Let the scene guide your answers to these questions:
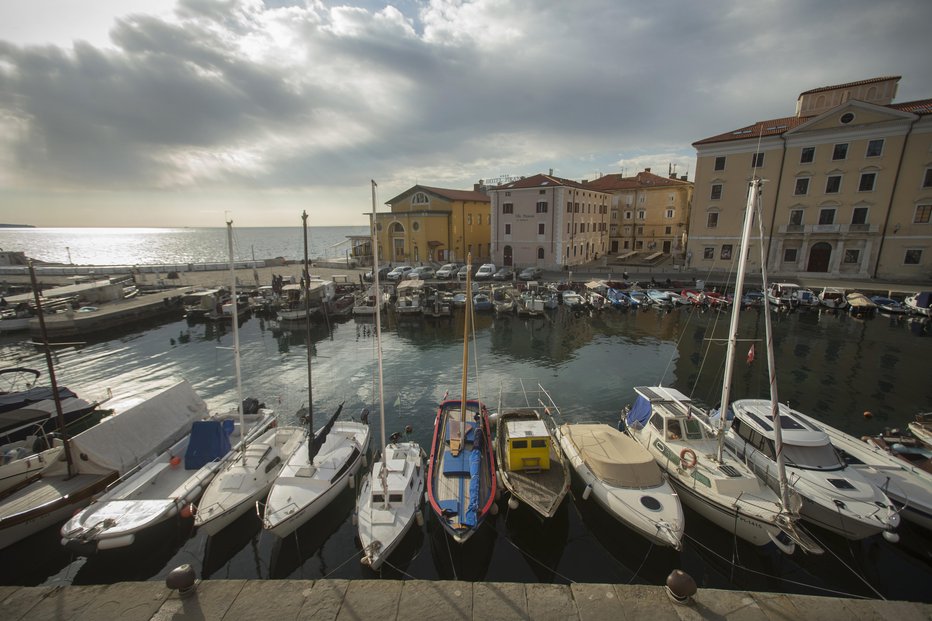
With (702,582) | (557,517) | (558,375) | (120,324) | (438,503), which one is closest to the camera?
(702,582)

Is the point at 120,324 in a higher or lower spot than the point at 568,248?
lower

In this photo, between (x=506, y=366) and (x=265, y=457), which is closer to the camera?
(x=265, y=457)

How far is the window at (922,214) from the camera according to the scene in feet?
149

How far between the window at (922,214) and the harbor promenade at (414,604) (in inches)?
2391

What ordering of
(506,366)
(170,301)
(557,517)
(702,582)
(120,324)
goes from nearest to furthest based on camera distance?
(702,582) < (557,517) < (506,366) < (120,324) < (170,301)

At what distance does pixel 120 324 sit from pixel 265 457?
40.8m

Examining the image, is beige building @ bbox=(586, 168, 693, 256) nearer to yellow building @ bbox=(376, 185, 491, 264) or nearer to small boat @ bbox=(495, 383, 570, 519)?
yellow building @ bbox=(376, 185, 491, 264)

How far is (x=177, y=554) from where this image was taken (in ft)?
41.5

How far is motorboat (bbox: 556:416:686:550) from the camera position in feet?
38.7

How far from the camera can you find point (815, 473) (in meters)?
13.2

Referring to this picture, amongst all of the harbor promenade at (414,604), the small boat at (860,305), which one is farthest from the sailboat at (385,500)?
the small boat at (860,305)

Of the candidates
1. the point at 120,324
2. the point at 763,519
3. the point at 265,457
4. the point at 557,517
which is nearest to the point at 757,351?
the point at 763,519

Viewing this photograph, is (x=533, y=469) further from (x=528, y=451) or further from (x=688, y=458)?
(x=688, y=458)

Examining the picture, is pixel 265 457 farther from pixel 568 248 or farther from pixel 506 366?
pixel 568 248
